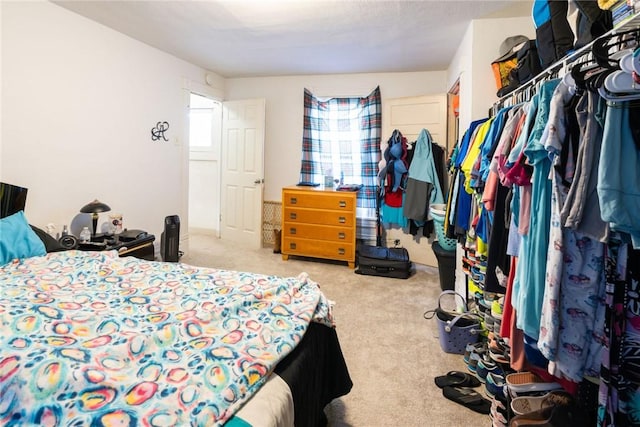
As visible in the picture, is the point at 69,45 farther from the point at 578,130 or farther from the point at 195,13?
the point at 578,130

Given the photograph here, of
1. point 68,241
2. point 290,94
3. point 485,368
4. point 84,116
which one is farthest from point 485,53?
point 68,241

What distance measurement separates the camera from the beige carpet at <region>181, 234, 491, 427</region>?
5.55 ft

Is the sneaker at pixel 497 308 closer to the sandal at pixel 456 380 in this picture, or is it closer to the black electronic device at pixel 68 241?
A: the sandal at pixel 456 380

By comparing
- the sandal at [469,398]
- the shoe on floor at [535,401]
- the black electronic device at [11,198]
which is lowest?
the sandal at [469,398]

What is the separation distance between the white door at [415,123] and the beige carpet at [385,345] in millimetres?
231

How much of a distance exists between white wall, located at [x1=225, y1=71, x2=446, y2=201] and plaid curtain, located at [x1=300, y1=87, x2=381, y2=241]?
0.40ft

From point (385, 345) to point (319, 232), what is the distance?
200 centimetres

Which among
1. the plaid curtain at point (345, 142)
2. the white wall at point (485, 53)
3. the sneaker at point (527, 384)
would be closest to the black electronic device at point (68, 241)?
the plaid curtain at point (345, 142)

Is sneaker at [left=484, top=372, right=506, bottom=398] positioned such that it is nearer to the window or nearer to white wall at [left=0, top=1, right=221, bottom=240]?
white wall at [left=0, top=1, right=221, bottom=240]

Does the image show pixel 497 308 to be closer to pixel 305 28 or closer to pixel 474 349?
pixel 474 349

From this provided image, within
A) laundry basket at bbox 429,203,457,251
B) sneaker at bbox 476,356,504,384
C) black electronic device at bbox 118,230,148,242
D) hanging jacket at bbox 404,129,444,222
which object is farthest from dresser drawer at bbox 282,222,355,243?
sneaker at bbox 476,356,504,384

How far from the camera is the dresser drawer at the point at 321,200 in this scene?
4.02m

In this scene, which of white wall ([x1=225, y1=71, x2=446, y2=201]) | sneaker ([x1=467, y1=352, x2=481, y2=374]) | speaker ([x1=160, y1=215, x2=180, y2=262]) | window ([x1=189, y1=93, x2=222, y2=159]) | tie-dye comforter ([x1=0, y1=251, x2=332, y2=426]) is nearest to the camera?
tie-dye comforter ([x1=0, y1=251, x2=332, y2=426])

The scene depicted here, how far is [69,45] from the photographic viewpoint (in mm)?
2836
